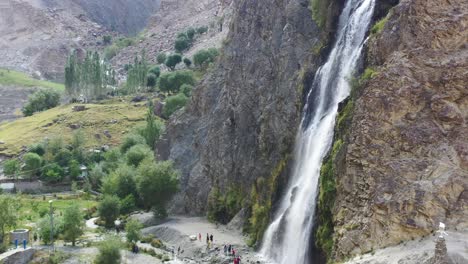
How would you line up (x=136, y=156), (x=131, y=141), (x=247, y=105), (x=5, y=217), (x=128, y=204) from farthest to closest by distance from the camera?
(x=131, y=141), (x=136, y=156), (x=128, y=204), (x=247, y=105), (x=5, y=217)

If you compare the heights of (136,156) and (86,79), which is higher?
(86,79)

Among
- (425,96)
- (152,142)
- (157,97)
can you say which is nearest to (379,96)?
(425,96)

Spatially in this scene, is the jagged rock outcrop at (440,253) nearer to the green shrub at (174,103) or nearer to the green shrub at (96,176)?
the green shrub at (96,176)

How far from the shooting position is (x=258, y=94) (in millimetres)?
75750

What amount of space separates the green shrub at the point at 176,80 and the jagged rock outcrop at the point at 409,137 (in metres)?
104

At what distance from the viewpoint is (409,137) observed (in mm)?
40938

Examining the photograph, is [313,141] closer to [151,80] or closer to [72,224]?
[72,224]

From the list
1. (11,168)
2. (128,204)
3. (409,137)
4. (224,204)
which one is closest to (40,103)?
(11,168)

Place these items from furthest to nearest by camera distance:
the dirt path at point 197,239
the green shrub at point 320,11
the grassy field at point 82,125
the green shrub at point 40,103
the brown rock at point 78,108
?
the green shrub at point 40,103 → the brown rock at point 78,108 → the grassy field at point 82,125 → the green shrub at point 320,11 → the dirt path at point 197,239

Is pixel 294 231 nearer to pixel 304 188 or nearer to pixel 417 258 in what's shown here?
pixel 304 188

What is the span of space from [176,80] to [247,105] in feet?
237

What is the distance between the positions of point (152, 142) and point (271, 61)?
45.1 metres

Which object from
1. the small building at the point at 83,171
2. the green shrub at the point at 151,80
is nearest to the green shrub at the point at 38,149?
the small building at the point at 83,171

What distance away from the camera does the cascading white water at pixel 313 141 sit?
51000 mm
